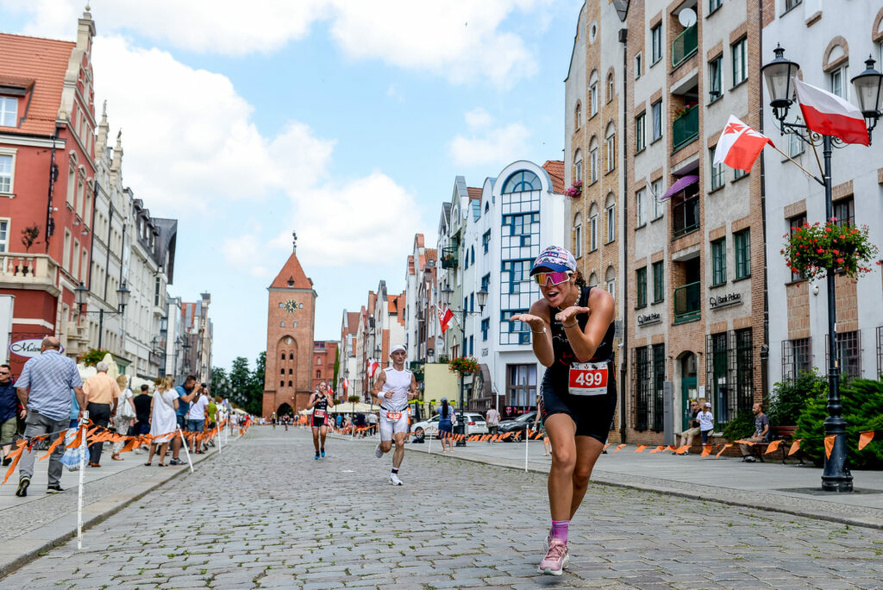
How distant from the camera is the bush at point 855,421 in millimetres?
16781

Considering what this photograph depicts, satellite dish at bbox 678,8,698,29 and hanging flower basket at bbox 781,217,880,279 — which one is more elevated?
satellite dish at bbox 678,8,698,29

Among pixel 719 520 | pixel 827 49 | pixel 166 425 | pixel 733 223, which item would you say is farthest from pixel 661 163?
pixel 719 520

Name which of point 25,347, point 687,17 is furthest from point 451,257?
point 25,347

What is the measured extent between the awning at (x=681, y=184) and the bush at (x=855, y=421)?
1274 cm

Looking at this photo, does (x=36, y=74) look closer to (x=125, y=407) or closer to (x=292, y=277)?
(x=125, y=407)

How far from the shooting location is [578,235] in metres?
41.6

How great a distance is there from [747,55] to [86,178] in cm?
3027

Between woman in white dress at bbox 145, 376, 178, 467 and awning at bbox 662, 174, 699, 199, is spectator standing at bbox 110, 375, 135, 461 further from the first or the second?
awning at bbox 662, 174, 699, 199

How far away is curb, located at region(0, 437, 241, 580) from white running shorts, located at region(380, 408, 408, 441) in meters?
3.39

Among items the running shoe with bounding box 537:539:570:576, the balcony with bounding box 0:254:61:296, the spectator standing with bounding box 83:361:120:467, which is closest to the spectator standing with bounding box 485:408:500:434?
the balcony with bounding box 0:254:61:296

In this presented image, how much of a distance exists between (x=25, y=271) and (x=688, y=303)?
23821 mm

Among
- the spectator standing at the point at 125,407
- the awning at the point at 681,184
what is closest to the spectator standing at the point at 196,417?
the spectator standing at the point at 125,407

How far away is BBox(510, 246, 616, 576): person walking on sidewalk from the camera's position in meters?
5.48

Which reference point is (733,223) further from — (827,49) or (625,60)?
(625,60)
